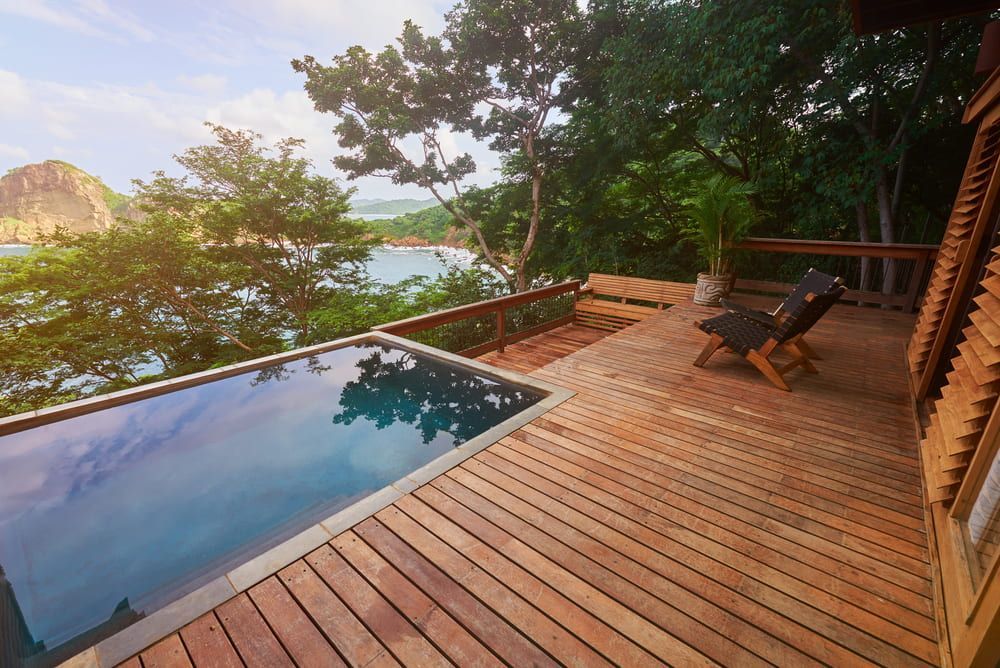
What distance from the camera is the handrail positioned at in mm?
4805

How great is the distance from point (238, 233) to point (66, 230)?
2.92m

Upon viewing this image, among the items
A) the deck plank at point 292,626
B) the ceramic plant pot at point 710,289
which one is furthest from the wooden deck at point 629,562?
the ceramic plant pot at point 710,289

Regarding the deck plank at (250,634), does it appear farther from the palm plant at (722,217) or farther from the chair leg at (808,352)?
the palm plant at (722,217)

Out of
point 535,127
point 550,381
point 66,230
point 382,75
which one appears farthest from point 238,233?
point 550,381

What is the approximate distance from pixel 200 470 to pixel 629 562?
304cm

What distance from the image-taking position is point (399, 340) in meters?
3.94

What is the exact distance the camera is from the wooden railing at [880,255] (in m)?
4.86

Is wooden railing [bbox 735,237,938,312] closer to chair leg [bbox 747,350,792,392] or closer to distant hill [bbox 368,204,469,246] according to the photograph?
chair leg [bbox 747,350,792,392]

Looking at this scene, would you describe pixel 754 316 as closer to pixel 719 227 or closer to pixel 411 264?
pixel 719 227

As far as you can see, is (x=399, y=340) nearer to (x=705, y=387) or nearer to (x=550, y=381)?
(x=550, y=381)

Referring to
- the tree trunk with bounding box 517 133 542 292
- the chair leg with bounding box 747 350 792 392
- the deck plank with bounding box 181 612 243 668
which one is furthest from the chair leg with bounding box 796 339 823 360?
the tree trunk with bounding box 517 133 542 292

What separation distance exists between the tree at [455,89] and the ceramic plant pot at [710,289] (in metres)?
5.69

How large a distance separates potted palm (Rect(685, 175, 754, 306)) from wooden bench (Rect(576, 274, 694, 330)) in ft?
1.19

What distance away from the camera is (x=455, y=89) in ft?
32.8
